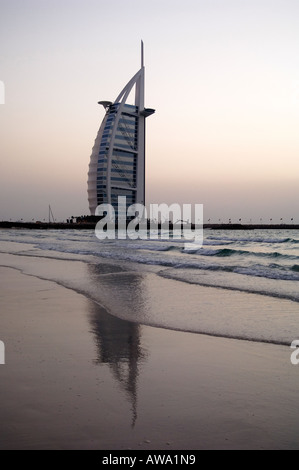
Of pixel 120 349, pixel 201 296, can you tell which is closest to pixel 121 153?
pixel 201 296

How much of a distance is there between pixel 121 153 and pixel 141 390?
128770 millimetres

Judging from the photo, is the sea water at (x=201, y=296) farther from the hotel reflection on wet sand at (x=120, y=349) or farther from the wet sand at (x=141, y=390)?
the wet sand at (x=141, y=390)

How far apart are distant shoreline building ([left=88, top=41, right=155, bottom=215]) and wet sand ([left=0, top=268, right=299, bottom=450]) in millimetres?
119003

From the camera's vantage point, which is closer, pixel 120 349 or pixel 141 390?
pixel 141 390

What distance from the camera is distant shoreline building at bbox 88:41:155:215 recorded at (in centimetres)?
12500

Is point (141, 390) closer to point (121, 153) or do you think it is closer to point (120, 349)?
point (120, 349)

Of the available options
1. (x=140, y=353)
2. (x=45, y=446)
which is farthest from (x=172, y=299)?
(x=45, y=446)

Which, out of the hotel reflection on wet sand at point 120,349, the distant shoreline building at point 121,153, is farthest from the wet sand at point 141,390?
the distant shoreline building at point 121,153

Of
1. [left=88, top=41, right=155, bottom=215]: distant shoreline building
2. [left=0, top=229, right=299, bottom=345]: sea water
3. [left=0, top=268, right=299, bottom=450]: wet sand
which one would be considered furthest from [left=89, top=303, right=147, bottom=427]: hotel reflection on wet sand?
[left=88, top=41, right=155, bottom=215]: distant shoreline building

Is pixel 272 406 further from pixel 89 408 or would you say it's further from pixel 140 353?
pixel 140 353

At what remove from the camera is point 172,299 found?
1007 centimetres

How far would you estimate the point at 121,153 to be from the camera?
130 metres

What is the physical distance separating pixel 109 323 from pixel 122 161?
125 m
